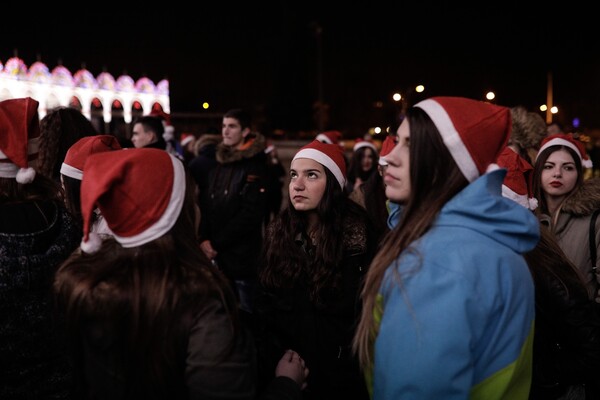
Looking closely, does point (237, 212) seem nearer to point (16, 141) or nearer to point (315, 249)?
point (315, 249)

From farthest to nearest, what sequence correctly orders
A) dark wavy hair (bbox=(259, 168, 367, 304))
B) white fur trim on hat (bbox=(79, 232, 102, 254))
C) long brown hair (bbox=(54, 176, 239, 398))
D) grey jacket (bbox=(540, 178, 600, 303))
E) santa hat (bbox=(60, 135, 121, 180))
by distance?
grey jacket (bbox=(540, 178, 600, 303)) < santa hat (bbox=(60, 135, 121, 180)) < dark wavy hair (bbox=(259, 168, 367, 304)) < white fur trim on hat (bbox=(79, 232, 102, 254)) < long brown hair (bbox=(54, 176, 239, 398))

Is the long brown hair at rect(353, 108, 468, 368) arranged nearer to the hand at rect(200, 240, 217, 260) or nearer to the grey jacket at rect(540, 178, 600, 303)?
the grey jacket at rect(540, 178, 600, 303)

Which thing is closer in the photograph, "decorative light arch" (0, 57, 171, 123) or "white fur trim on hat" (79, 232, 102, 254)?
"white fur trim on hat" (79, 232, 102, 254)

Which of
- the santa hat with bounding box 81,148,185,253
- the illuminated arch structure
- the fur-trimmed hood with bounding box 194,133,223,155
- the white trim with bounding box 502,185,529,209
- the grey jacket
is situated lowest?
the grey jacket

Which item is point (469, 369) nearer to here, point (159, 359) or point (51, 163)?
point (159, 359)

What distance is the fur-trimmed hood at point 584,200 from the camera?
3.73 metres

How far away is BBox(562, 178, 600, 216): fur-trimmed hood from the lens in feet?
12.2

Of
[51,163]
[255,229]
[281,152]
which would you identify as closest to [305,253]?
[51,163]

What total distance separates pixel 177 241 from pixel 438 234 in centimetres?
91

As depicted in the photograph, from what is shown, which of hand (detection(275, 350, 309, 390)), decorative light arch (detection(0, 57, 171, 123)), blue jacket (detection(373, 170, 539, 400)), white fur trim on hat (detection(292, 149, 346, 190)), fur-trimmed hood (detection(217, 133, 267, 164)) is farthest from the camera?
decorative light arch (detection(0, 57, 171, 123))

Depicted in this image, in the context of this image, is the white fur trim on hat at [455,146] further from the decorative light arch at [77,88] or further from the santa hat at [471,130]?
the decorative light arch at [77,88]

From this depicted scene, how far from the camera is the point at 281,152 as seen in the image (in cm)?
2197

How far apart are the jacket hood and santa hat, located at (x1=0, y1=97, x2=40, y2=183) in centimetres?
195

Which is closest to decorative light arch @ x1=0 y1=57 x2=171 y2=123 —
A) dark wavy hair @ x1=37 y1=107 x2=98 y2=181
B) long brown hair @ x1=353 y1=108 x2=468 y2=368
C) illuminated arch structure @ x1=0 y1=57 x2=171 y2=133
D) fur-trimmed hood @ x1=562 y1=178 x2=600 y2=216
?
illuminated arch structure @ x1=0 y1=57 x2=171 y2=133
